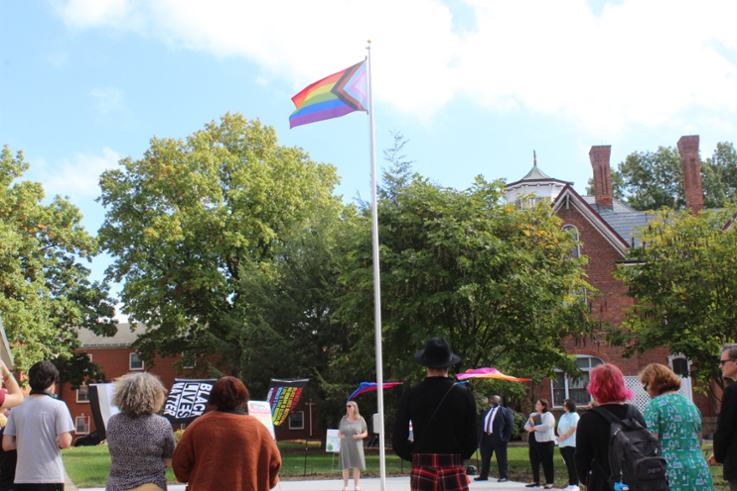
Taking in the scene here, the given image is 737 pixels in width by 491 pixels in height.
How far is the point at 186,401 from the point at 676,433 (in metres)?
9.42

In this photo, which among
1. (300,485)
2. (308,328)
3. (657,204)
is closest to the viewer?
(300,485)

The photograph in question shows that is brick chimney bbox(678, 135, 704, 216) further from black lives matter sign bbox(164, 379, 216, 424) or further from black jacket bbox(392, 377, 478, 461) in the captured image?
black jacket bbox(392, 377, 478, 461)

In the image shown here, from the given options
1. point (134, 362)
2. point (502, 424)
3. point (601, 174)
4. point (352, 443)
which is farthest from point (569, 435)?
point (134, 362)

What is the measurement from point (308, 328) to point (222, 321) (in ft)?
19.8

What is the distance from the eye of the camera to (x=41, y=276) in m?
35.9

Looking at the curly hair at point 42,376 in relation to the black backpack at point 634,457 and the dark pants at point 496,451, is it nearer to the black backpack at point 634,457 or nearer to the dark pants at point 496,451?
the black backpack at point 634,457

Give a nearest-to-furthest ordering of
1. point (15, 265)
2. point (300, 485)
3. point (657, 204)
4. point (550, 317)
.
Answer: point (300, 485) < point (550, 317) < point (15, 265) < point (657, 204)

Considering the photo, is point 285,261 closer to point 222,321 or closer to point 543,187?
point 222,321

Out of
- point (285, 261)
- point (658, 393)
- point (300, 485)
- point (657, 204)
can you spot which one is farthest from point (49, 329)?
point (657, 204)

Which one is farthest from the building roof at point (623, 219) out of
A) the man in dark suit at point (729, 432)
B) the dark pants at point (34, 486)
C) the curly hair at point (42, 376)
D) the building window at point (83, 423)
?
the building window at point (83, 423)

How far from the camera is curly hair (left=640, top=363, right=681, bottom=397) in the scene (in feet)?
20.0

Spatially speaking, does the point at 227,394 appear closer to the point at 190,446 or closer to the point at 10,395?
the point at 190,446

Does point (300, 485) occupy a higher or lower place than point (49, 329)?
lower

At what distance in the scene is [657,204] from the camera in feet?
205
